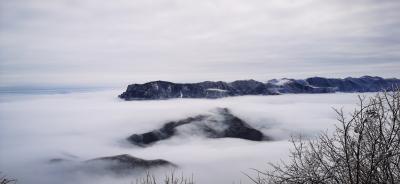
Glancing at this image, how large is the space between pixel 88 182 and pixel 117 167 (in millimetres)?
16835

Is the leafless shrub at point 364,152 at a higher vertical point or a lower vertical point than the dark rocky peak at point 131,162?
higher

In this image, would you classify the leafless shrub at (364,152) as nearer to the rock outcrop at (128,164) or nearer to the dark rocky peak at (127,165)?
the dark rocky peak at (127,165)

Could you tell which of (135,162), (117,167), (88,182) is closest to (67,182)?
(88,182)

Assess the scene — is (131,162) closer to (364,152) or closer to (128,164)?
(128,164)

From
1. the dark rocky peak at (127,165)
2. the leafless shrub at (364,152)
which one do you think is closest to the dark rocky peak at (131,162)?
the dark rocky peak at (127,165)

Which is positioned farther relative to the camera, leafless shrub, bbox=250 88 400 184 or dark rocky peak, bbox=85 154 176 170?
dark rocky peak, bbox=85 154 176 170

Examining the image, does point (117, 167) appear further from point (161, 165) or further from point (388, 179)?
point (388, 179)

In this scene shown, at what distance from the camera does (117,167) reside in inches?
7338

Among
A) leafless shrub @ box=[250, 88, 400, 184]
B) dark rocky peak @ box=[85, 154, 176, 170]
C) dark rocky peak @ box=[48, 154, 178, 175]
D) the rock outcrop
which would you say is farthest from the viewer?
dark rocky peak @ box=[85, 154, 176, 170]

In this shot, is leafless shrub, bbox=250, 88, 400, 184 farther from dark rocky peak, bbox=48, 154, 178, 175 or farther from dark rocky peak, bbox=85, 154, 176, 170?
dark rocky peak, bbox=85, 154, 176, 170

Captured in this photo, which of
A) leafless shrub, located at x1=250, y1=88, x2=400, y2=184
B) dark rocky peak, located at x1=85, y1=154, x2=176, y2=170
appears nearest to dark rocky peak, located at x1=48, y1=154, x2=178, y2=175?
dark rocky peak, located at x1=85, y1=154, x2=176, y2=170

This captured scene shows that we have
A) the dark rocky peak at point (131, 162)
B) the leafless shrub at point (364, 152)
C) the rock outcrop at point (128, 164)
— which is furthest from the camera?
the dark rocky peak at point (131, 162)

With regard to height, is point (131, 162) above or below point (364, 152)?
below

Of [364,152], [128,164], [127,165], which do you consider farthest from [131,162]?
[364,152]
